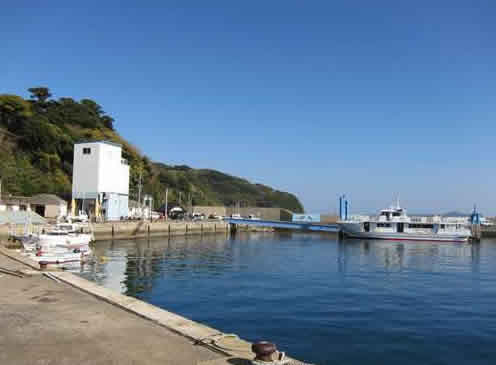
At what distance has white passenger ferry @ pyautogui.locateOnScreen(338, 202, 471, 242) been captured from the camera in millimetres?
72762

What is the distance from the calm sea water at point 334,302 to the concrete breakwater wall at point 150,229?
59.4ft

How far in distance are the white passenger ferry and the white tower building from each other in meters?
40.0

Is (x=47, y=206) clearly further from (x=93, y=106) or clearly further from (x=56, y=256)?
(x=93, y=106)

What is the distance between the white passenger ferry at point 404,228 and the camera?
239 feet

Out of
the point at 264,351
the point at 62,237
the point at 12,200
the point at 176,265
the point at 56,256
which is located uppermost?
the point at 12,200

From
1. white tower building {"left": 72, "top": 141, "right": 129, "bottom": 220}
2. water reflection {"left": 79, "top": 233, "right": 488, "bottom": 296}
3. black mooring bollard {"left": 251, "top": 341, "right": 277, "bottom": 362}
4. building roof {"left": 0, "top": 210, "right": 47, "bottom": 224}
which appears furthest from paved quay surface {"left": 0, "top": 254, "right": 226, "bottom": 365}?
white tower building {"left": 72, "top": 141, "right": 129, "bottom": 220}

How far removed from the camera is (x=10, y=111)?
78.2 m

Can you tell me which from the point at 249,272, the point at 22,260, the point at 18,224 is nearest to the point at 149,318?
the point at 22,260

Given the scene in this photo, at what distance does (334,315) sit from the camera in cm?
1812

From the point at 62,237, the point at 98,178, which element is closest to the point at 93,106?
the point at 98,178

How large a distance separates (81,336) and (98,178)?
183ft

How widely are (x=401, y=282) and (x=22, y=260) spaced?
77.3 feet

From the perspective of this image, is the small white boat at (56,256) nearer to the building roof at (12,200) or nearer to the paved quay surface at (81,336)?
the paved quay surface at (81,336)

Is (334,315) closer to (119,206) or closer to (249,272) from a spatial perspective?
(249,272)
